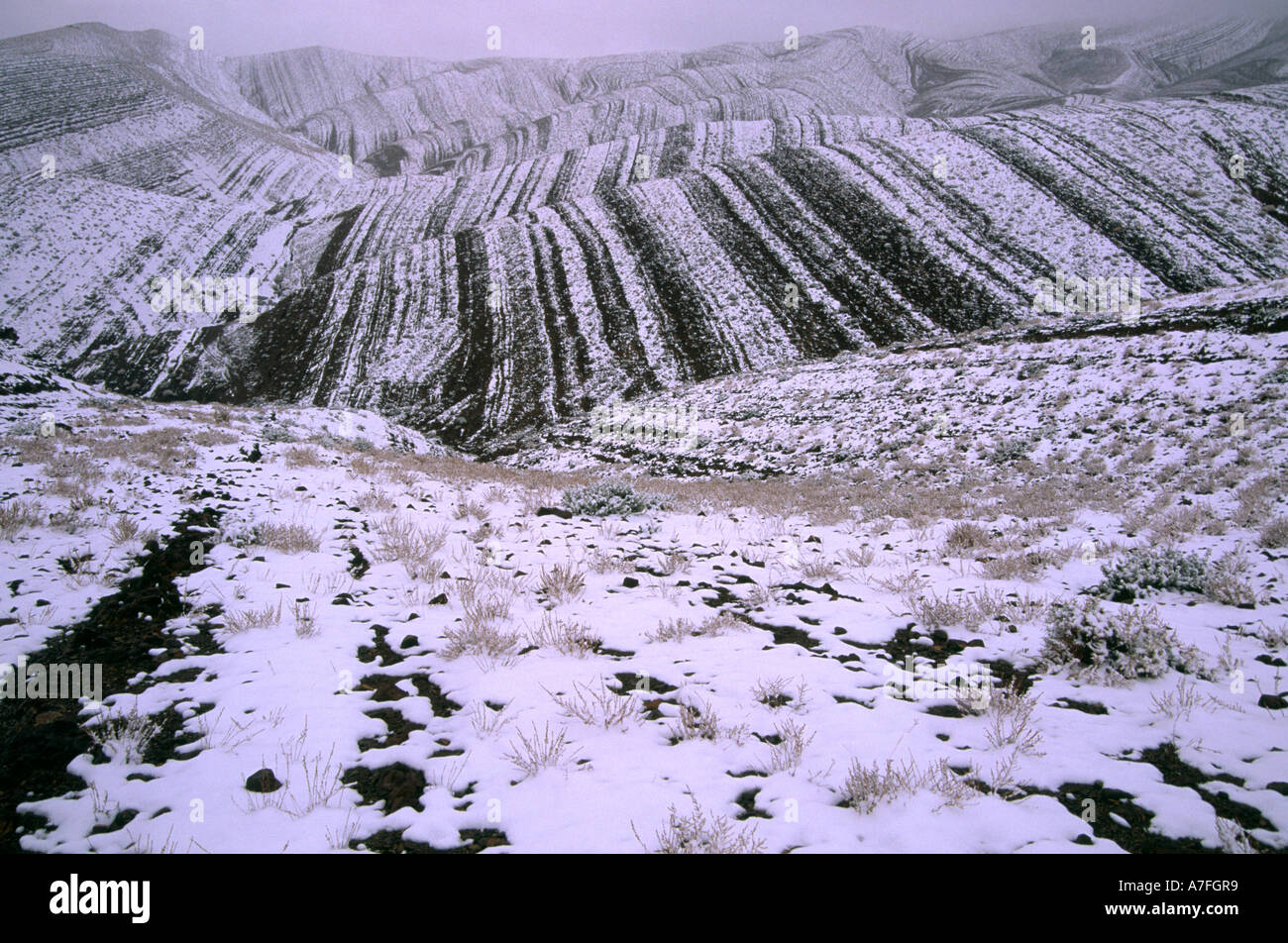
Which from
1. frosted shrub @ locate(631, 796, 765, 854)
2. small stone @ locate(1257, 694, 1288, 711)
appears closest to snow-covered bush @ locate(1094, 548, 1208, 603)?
small stone @ locate(1257, 694, 1288, 711)

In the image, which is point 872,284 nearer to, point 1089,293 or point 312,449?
point 1089,293

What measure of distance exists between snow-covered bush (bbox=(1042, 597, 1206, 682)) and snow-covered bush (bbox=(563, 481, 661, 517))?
6.16 m

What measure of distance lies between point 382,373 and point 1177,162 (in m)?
51.9

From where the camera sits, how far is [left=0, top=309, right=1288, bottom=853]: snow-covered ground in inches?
117

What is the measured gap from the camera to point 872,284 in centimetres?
3494

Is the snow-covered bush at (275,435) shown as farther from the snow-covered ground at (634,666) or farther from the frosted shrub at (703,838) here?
the frosted shrub at (703,838)

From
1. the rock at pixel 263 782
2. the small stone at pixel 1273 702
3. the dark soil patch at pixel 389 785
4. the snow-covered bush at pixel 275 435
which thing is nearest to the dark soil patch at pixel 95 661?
the rock at pixel 263 782

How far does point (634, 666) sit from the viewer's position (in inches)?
183

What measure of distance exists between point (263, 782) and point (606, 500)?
6.99 metres

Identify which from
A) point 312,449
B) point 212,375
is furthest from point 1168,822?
point 212,375

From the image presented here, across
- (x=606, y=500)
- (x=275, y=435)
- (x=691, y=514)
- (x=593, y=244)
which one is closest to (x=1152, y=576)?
(x=691, y=514)

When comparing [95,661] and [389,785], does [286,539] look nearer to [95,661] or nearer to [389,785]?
[95,661]

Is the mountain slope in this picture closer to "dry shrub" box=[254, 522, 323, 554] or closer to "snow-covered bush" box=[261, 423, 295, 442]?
"snow-covered bush" box=[261, 423, 295, 442]

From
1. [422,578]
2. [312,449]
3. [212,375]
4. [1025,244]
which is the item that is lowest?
[212,375]
